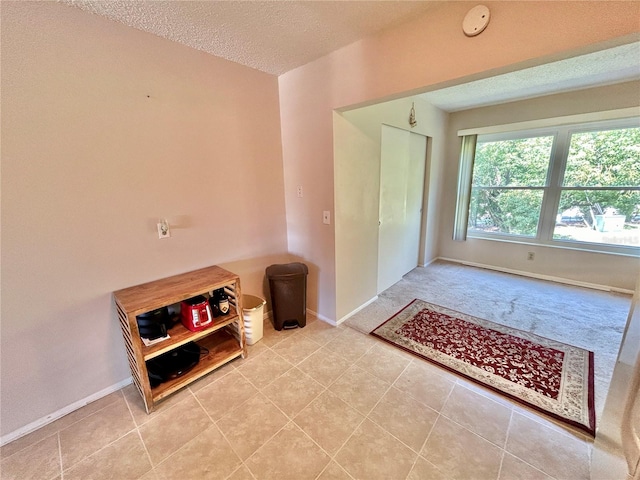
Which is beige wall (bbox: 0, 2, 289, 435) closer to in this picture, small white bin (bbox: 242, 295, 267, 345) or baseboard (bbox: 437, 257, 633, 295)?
small white bin (bbox: 242, 295, 267, 345)

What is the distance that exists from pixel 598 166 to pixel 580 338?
2.28 meters

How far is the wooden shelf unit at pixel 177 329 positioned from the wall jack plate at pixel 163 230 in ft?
1.10

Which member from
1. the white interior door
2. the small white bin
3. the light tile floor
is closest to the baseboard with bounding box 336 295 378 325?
the white interior door

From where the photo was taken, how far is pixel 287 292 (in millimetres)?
2391

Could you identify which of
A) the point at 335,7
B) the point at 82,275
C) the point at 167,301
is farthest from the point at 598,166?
the point at 82,275

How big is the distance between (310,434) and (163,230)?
1695 mm

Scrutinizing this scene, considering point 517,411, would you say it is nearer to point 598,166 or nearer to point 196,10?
point 196,10

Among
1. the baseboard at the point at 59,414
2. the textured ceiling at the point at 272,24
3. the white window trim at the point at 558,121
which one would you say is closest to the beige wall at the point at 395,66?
the textured ceiling at the point at 272,24

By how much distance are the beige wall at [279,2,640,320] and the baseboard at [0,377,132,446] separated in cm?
174

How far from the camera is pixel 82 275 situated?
160 cm

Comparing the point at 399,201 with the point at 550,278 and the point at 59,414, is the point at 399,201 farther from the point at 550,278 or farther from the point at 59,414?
the point at 59,414

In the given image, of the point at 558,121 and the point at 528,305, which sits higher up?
the point at 558,121

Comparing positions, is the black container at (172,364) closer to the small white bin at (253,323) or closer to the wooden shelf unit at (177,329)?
the wooden shelf unit at (177,329)

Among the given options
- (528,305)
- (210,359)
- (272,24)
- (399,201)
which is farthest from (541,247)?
(210,359)
